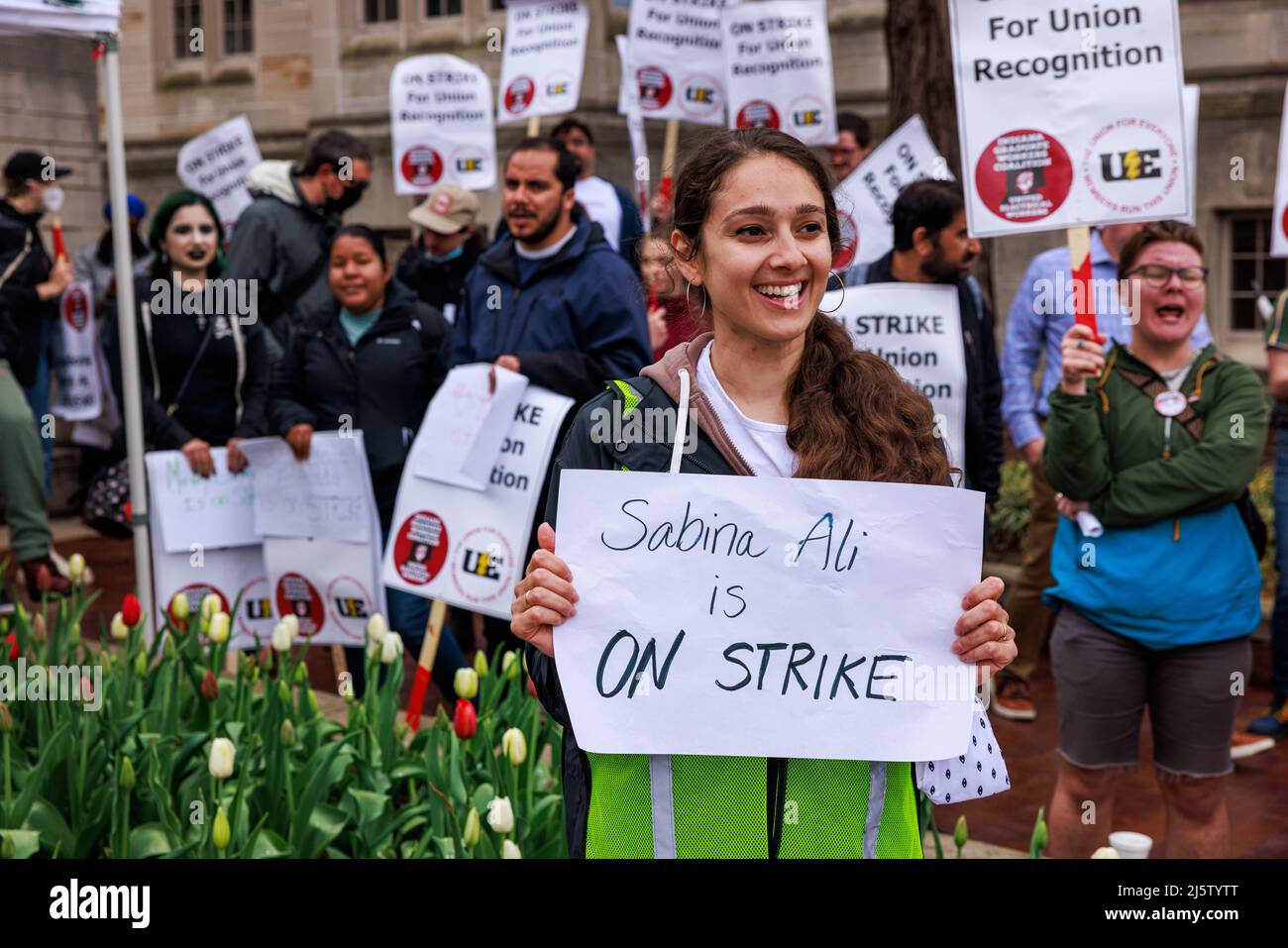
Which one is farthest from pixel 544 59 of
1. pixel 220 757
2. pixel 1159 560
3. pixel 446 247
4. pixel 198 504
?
pixel 220 757

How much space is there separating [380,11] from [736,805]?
17949 millimetres

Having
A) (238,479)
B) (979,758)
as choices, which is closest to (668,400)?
(979,758)

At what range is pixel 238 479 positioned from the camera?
20.8 feet

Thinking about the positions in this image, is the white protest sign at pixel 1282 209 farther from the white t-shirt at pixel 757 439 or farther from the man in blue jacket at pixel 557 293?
the white t-shirt at pixel 757 439

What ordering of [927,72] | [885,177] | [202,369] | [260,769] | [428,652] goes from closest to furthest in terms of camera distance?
[260,769] → [428,652] → [202,369] → [885,177] → [927,72]

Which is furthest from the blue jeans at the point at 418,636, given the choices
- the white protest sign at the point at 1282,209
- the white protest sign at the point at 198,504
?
the white protest sign at the point at 1282,209

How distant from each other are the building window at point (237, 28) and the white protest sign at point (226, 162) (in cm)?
1058

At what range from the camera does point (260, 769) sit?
3996 mm

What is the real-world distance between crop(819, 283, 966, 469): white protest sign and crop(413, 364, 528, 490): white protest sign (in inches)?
47.7

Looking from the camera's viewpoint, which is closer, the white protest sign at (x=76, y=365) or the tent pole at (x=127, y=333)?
the tent pole at (x=127, y=333)

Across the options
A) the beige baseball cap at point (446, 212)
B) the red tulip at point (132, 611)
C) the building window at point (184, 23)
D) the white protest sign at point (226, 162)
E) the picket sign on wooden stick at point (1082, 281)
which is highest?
the building window at point (184, 23)

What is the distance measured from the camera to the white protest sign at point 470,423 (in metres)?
5.44

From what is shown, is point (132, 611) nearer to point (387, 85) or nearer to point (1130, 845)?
point (1130, 845)
